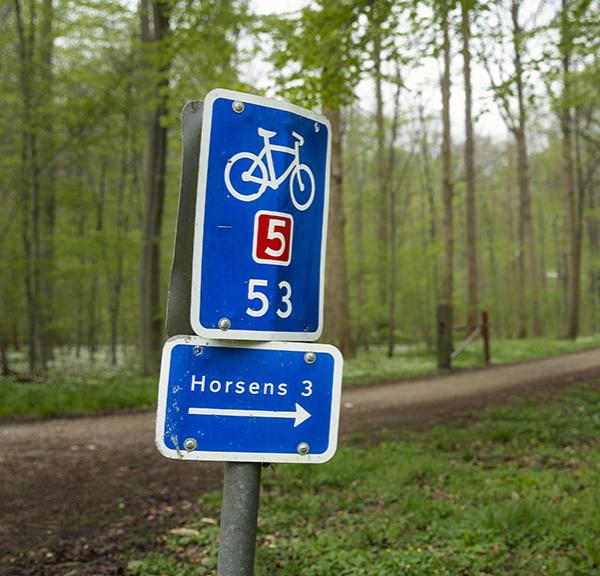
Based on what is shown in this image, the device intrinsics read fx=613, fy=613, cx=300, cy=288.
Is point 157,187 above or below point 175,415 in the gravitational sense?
above

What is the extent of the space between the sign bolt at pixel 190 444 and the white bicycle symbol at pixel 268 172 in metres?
0.53

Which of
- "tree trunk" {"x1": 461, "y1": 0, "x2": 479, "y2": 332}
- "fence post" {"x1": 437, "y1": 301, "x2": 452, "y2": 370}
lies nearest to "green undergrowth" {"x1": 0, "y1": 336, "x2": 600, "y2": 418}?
"fence post" {"x1": 437, "y1": 301, "x2": 452, "y2": 370}

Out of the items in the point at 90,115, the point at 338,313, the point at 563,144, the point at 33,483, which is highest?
the point at 563,144

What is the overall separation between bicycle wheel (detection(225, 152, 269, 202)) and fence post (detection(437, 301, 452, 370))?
38.0ft

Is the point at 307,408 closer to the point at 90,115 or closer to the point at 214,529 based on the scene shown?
the point at 214,529

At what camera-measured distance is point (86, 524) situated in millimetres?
3910

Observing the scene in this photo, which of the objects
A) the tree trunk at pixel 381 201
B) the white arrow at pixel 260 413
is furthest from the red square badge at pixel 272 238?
the tree trunk at pixel 381 201

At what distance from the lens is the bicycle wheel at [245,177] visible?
1.35m

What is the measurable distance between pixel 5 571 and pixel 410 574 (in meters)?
2.09

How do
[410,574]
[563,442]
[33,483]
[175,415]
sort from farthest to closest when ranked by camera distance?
1. [563,442]
2. [33,483]
3. [410,574]
4. [175,415]

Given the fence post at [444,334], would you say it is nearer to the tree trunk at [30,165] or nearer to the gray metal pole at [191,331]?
the tree trunk at [30,165]

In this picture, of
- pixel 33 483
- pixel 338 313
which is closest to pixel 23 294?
pixel 338 313

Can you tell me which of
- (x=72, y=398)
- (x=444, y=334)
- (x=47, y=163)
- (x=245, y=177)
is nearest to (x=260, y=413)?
(x=245, y=177)

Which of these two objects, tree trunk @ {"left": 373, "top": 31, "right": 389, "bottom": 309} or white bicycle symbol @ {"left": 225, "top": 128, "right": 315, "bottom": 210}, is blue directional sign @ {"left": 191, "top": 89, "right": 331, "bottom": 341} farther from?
tree trunk @ {"left": 373, "top": 31, "right": 389, "bottom": 309}
